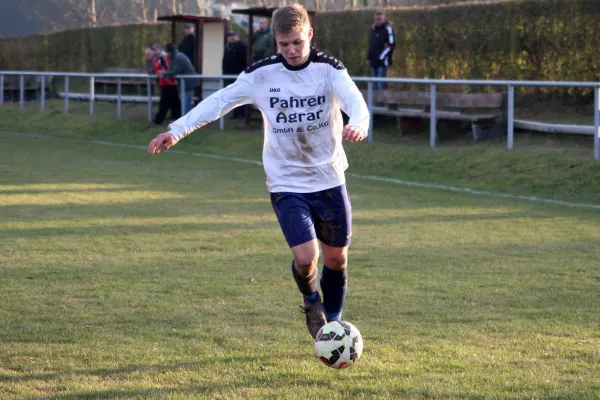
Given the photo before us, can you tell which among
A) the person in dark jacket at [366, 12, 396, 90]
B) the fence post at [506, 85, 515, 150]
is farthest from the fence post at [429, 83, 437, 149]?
the person in dark jacket at [366, 12, 396, 90]

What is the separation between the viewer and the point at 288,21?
5336mm

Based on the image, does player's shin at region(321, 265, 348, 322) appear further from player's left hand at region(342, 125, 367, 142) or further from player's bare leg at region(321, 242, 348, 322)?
player's left hand at region(342, 125, 367, 142)

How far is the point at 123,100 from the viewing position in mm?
24609

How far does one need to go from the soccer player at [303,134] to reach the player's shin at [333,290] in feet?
0.37

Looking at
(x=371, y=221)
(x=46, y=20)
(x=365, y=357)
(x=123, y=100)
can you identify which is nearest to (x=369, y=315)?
(x=365, y=357)

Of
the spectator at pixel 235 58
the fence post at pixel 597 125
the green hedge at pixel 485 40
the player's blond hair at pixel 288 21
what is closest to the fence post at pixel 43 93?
the spectator at pixel 235 58

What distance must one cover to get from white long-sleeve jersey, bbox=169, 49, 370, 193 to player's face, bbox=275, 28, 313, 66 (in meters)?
0.05

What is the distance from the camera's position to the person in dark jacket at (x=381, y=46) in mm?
19359

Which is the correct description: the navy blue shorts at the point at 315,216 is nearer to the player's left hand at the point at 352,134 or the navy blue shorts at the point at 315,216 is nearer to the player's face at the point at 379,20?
the player's left hand at the point at 352,134

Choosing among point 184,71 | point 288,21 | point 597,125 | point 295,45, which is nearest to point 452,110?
point 597,125

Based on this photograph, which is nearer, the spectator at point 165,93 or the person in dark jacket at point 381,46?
the person in dark jacket at point 381,46

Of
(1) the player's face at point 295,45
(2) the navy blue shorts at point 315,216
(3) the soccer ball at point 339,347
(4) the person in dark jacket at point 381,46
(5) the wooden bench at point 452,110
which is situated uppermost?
(4) the person in dark jacket at point 381,46

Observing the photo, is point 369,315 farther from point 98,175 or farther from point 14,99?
point 14,99

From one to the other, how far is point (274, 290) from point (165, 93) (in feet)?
49.9
